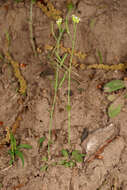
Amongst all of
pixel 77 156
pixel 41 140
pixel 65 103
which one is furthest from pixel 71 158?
pixel 65 103

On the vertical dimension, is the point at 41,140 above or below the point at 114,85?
below

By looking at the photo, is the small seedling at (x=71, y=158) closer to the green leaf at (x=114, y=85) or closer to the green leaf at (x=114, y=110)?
the green leaf at (x=114, y=110)

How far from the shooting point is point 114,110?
72.8 inches

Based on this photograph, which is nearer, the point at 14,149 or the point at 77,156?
the point at 77,156

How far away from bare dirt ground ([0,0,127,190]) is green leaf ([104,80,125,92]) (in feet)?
0.17

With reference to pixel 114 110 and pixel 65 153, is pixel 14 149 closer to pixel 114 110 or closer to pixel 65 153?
pixel 65 153

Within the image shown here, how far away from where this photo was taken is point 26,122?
6.53 feet

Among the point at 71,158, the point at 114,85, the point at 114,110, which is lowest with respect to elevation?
the point at 71,158

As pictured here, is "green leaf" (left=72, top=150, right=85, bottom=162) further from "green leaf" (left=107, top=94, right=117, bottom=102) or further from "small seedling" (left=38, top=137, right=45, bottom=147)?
"green leaf" (left=107, top=94, right=117, bottom=102)

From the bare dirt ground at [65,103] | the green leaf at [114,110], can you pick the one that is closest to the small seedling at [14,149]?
the bare dirt ground at [65,103]

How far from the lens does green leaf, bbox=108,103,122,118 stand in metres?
1.84

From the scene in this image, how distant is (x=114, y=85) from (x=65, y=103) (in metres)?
0.44

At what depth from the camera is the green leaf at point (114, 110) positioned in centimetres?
184

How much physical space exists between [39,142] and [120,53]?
41.1 inches
